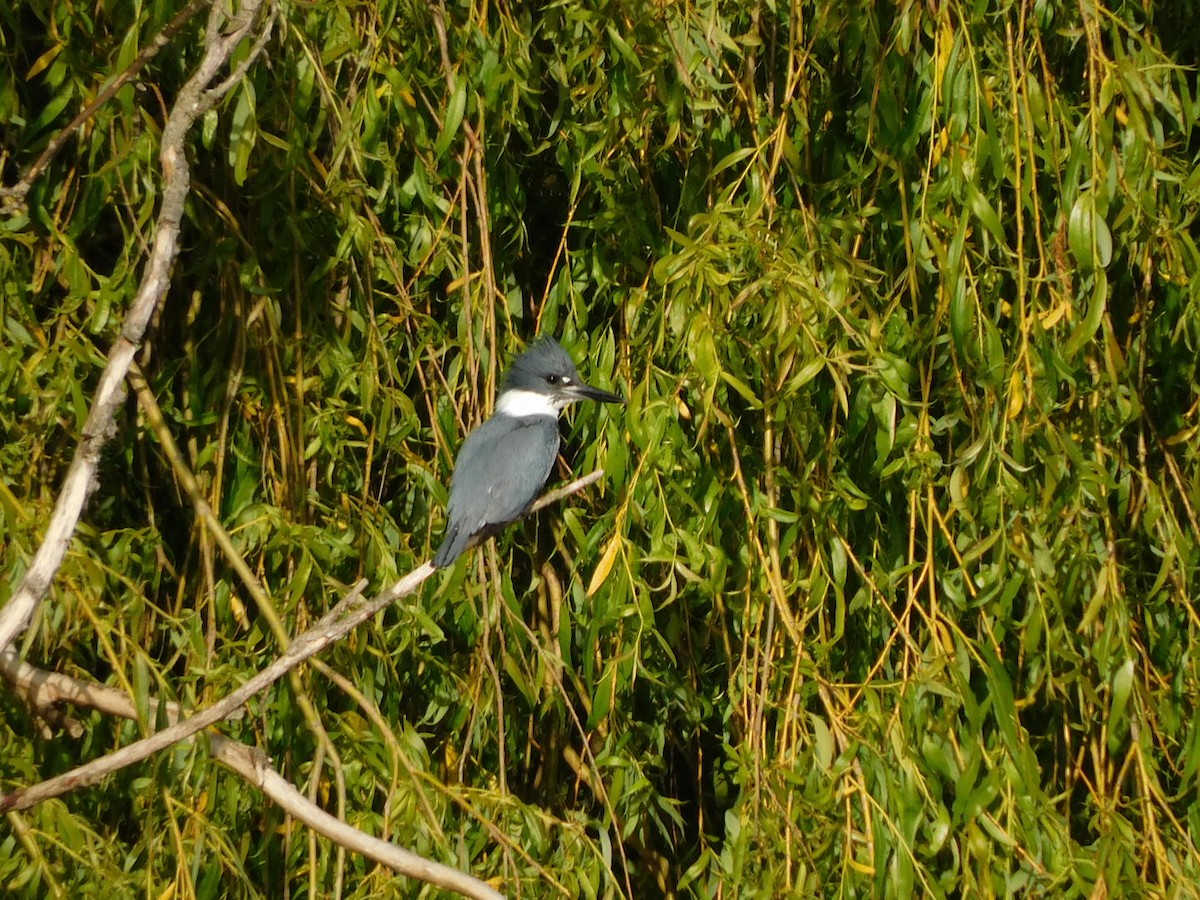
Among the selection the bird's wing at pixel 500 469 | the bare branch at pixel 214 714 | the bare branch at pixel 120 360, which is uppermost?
the bare branch at pixel 120 360

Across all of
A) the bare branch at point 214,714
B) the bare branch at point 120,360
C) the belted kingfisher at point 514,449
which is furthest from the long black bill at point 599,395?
the bare branch at point 120,360

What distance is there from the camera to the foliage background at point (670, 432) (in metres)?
1.87

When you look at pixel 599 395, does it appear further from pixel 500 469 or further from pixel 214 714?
pixel 214 714

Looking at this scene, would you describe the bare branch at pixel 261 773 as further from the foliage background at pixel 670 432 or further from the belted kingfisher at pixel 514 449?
the belted kingfisher at pixel 514 449

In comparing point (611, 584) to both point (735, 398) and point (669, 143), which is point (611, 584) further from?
point (669, 143)

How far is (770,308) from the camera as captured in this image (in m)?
1.86

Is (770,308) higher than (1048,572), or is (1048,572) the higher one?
(770,308)

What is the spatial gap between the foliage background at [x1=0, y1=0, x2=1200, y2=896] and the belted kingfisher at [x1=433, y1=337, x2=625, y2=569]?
52 mm

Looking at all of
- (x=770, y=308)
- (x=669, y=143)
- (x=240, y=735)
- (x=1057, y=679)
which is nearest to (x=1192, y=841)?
(x=1057, y=679)

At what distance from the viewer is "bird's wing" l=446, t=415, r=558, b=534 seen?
223cm

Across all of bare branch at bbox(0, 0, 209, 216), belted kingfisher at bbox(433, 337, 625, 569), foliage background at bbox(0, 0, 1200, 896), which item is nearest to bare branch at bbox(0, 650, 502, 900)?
foliage background at bbox(0, 0, 1200, 896)

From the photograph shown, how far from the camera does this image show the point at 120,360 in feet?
5.49

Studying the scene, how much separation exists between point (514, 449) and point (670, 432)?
735 millimetres

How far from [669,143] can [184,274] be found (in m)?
0.80
